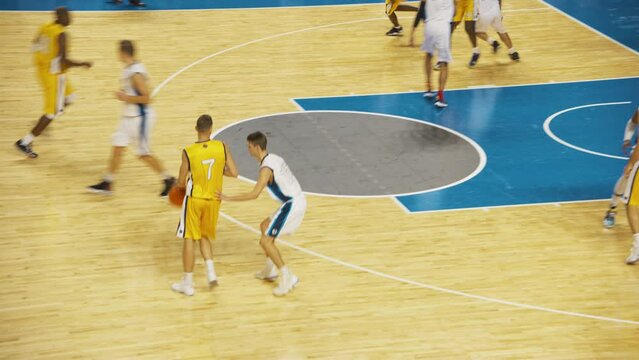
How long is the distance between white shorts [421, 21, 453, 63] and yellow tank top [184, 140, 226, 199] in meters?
6.52

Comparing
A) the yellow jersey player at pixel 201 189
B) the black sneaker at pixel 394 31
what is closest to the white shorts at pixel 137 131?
the yellow jersey player at pixel 201 189

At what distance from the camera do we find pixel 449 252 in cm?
1215

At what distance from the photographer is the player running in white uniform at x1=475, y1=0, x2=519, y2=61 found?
60.8 feet

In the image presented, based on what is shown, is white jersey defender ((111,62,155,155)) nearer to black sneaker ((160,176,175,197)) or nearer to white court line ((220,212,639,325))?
black sneaker ((160,176,175,197))

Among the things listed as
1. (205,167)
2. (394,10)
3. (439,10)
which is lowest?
(205,167)

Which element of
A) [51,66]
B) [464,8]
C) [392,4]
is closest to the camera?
[51,66]

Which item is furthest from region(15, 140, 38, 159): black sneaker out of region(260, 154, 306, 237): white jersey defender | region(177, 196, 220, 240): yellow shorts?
region(260, 154, 306, 237): white jersey defender

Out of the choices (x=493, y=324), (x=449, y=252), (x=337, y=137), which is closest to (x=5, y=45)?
(x=337, y=137)

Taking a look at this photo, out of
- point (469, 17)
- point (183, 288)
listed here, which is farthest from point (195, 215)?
point (469, 17)

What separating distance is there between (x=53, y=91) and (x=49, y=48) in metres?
0.60

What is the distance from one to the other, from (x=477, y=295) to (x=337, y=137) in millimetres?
4909

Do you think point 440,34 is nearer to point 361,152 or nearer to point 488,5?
point 488,5

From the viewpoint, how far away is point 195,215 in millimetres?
10969

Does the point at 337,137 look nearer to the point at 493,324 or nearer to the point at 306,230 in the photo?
the point at 306,230
